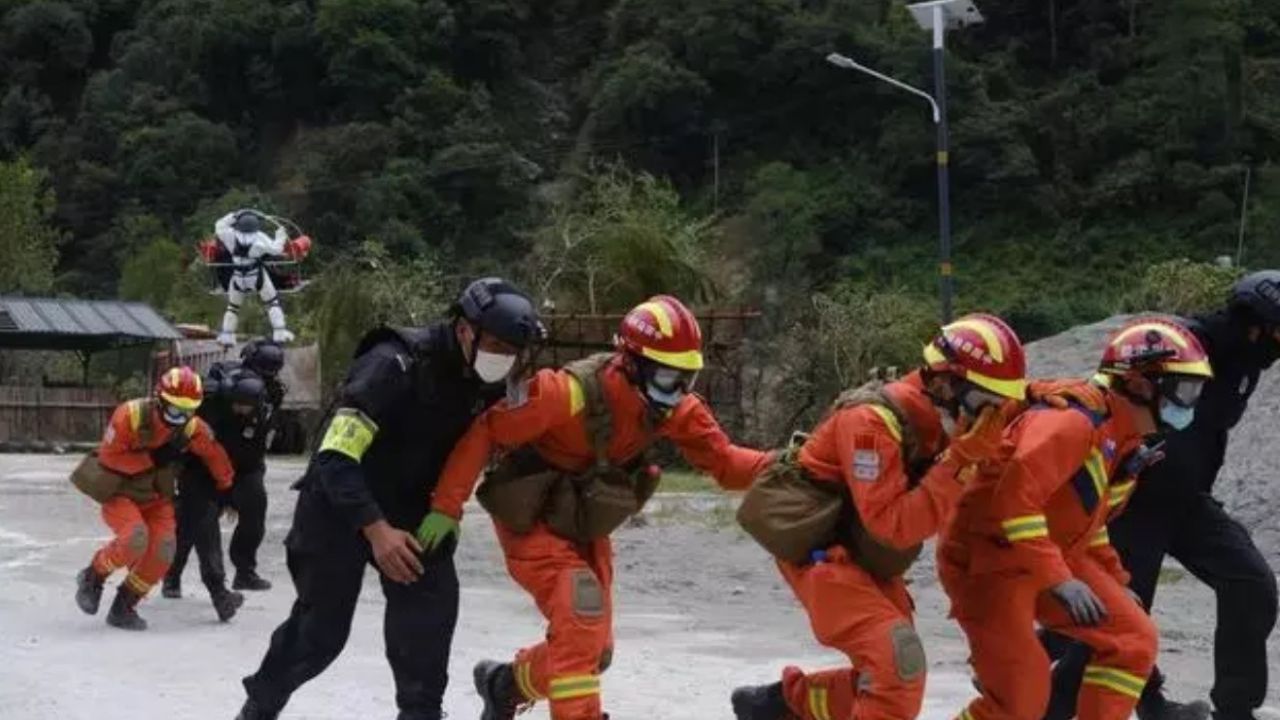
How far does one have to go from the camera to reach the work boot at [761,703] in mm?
6297

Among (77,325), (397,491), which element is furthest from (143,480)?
(77,325)

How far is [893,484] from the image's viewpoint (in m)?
5.59

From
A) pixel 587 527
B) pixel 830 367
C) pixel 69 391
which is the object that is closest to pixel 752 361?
pixel 830 367

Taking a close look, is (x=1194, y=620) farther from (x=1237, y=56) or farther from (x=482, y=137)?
(x=482, y=137)

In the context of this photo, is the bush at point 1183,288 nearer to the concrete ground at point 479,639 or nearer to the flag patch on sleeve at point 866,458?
the concrete ground at point 479,639

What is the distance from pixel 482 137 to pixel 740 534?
52.0 meters

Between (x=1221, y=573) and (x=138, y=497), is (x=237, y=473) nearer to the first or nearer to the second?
(x=138, y=497)

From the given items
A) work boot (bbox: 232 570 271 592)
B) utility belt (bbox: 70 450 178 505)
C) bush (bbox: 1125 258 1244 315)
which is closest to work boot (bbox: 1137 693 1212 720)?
utility belt (bbox: 70 450 178 505)

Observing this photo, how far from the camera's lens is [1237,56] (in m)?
47.9

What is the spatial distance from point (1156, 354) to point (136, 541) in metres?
6.42

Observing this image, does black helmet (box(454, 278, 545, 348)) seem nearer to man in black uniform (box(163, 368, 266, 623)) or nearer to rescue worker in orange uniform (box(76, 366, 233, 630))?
rescue worker in orange uniform (box(76, 366, 233, 630))

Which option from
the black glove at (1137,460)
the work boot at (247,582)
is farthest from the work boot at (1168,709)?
the work boot at (247,582)

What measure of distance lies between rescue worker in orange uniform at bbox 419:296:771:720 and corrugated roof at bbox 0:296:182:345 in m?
31.2

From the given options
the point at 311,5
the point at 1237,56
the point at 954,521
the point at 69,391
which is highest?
Answer: the point at 311,5
